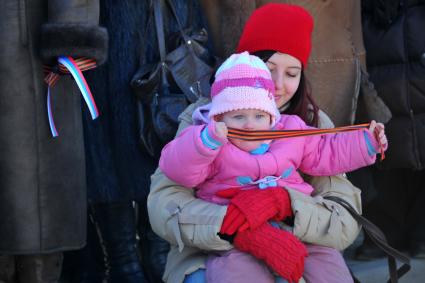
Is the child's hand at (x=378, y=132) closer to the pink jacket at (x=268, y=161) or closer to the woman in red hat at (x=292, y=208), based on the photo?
the pink jacket at (x=268, y=161)

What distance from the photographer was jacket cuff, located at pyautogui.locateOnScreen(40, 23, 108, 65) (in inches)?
107

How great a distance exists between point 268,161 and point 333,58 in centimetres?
101

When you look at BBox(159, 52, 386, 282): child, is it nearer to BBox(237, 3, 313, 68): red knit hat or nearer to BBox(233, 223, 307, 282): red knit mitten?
BBox(233, 223, 307, 282): red knit mitten

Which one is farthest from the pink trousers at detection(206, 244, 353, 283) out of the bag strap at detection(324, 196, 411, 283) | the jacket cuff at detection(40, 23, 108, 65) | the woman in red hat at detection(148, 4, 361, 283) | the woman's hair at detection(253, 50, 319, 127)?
the jacket cuff at detection(40, 23, 108, 65)

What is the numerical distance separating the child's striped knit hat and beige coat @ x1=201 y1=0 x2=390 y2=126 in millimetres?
799

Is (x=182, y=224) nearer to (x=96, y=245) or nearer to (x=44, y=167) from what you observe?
(x=44, y=167)

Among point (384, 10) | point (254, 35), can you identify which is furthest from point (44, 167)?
point (384, 10)

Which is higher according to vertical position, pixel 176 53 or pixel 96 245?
pixel 176 53

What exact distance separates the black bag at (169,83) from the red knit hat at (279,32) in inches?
16.2

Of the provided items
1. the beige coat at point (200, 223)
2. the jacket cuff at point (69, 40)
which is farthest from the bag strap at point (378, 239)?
the jacket cuff at point (69, 40)

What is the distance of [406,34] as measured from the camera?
144 inches

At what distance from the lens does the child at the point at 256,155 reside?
2.38 metres

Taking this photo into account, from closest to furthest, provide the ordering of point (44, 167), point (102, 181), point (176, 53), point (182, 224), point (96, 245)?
point (182, 224)
point (44, 167)
point (176, 53)
point (102, 181)
point (96, 245)

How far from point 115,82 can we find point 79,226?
620 mm
